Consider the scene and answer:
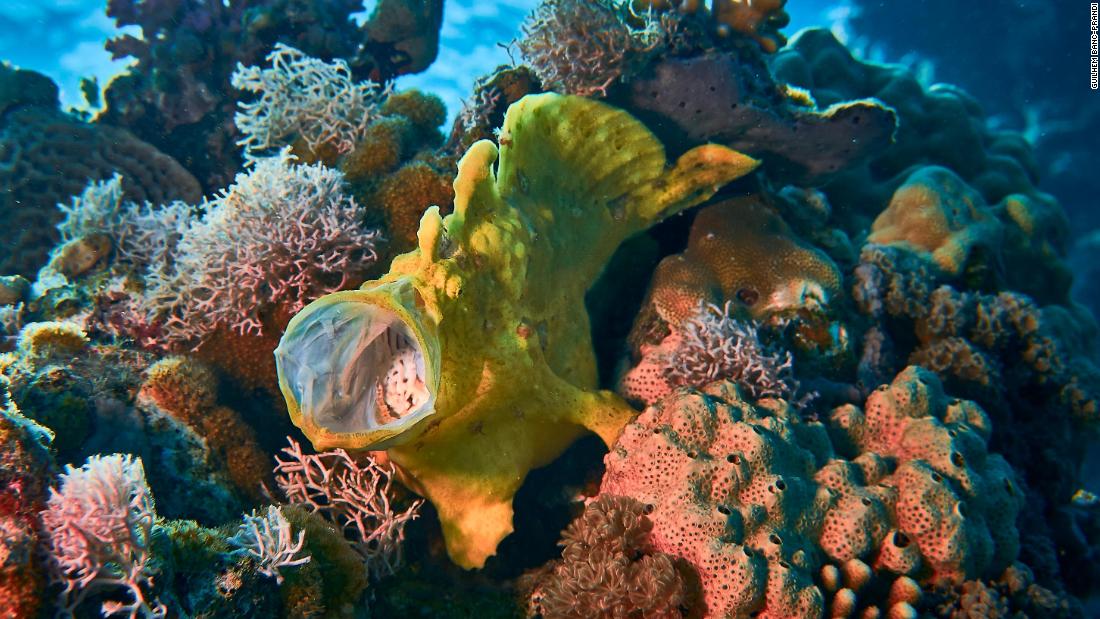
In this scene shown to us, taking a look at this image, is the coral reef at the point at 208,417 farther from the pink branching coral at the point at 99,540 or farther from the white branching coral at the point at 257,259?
the pink branching coral at the point at 99,540

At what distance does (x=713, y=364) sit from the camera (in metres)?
3.29

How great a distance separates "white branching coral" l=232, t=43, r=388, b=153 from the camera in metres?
4.48

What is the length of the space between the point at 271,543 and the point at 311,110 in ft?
11.7

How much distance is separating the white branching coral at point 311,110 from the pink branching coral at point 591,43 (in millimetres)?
1705

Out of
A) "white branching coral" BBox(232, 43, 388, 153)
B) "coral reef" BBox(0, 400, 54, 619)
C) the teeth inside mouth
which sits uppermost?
"white branching coral" BBox(232, 43, 388, 153)

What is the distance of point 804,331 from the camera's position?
12.6ft

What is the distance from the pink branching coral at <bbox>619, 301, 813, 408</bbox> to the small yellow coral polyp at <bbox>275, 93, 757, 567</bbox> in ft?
1.27

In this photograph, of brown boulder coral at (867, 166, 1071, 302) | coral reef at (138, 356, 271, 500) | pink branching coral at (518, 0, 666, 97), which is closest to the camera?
coral reef at (138, 356, 271, 500)

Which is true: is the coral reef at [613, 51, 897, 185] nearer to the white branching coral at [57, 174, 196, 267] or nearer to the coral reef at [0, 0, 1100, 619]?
the coral reef at [0, 0, 1100, 619]

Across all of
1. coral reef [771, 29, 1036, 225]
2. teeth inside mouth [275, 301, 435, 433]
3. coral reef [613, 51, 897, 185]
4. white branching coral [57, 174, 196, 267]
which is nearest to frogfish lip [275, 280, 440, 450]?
teeth inside mouth [275, 301, 435, 433]

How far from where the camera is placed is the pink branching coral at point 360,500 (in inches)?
121

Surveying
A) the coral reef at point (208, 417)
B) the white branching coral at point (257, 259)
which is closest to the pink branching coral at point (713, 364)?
the white branching coral at point (257, 259)

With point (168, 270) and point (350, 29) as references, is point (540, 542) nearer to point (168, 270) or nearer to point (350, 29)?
point (168, 270)

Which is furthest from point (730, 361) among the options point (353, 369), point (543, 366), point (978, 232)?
point (978, 232)
